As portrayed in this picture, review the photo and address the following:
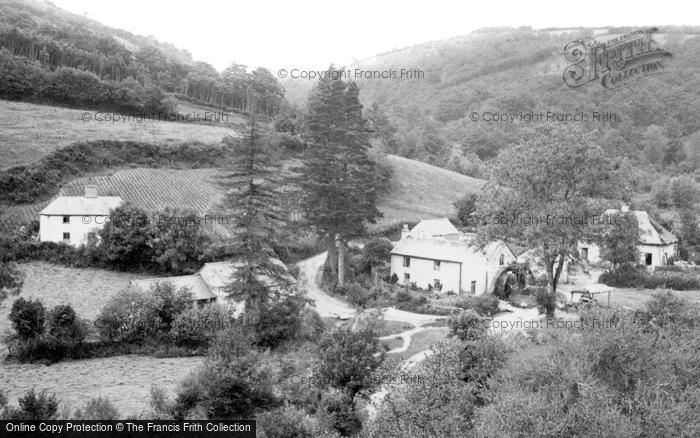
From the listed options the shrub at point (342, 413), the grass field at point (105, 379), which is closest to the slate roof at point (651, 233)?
the shrub at point (342, 413)

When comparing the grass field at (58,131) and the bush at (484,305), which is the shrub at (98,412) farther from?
the grass field at (58,131)

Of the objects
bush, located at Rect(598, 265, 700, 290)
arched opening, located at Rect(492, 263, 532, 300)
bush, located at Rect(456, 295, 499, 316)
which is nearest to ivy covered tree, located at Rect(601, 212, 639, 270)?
bush, located at Rect(598, 265, 700, 290)

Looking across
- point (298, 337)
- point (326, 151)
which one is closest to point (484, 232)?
point (298, 337)

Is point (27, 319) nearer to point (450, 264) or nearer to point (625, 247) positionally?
point (450, 264)

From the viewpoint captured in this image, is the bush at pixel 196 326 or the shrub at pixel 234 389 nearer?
the shrub at pixel 234 389

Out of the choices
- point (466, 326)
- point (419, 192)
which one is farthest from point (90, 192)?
point (419, 192)
